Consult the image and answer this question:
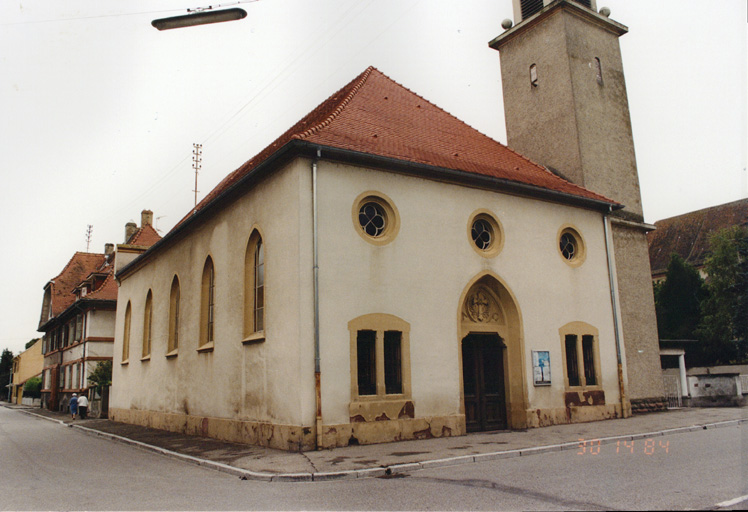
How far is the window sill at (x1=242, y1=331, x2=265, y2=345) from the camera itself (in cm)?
1412

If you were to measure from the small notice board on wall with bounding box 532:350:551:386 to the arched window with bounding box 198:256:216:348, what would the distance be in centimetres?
956

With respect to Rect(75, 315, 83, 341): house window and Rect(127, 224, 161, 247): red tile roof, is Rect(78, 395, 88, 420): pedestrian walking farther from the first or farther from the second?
Rect(127, 224, 161, 247): red tile roof

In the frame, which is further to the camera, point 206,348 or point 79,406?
point 79,406

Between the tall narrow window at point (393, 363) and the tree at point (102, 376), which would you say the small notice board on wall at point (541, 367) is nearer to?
the tall narrow window at point (393, 363)

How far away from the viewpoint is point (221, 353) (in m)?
16.4

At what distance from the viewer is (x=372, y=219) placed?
1444cm

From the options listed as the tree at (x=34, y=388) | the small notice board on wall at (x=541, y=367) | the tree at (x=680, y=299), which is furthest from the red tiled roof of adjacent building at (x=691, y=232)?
the tree at (x=34, y=388)

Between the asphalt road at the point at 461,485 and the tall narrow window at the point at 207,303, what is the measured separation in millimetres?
6299

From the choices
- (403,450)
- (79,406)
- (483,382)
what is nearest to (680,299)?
(483,382)

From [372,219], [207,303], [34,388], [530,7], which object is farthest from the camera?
A: [34,388]

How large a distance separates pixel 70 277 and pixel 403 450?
42.1 m

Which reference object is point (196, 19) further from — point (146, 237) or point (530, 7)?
point (146, 237)

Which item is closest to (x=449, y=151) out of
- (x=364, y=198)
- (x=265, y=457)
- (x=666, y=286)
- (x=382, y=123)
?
(x=382, y=123)

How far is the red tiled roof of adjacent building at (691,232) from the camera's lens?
47188 millimetres
